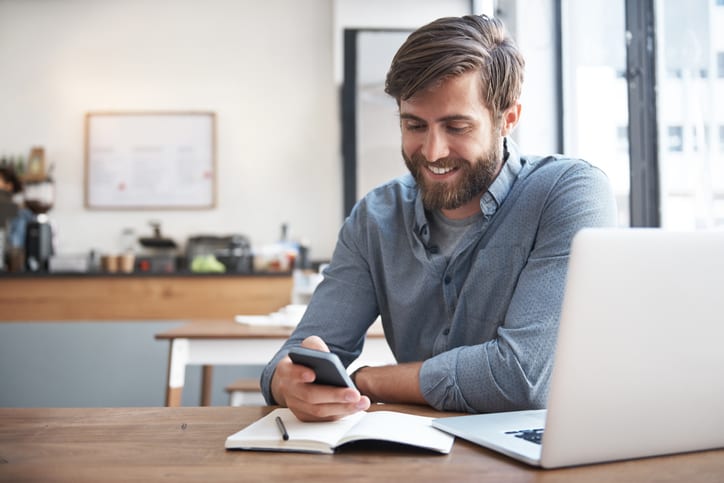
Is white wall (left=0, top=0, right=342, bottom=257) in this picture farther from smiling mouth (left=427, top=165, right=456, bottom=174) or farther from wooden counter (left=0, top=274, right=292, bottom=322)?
smiling mouth (left=427, top=165, right=456, bottom=174)

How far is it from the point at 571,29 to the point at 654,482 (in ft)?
9.31

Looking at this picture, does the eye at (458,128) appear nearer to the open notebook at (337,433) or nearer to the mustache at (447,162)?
the mustache at (447,162)

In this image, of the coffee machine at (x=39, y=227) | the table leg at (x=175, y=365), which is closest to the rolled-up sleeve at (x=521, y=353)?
the table leg at (x=175, y=365)

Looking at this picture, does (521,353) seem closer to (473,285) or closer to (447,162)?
(473,285)

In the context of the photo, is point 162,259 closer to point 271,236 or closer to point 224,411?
point 271,236

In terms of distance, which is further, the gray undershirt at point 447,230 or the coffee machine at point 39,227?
the coffee machine at point 39,227

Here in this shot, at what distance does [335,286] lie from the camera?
1.51 meters

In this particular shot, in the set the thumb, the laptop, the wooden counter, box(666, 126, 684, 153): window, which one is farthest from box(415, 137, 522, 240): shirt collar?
the wooden counter

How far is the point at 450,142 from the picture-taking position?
1409 mm

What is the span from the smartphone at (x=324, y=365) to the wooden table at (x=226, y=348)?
148cm

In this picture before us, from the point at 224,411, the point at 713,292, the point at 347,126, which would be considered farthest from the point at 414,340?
the point at 347,126

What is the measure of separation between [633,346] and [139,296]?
403 cm

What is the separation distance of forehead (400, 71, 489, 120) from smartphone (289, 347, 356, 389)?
0.56m

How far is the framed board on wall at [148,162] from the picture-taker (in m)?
5.23
